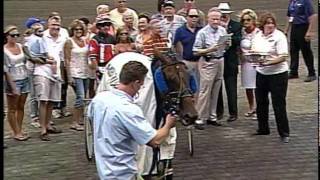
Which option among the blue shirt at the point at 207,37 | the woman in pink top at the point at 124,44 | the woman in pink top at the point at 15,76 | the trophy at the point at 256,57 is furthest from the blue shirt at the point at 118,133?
the blue shirt at the point at 207,37

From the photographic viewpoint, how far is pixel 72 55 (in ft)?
30.2

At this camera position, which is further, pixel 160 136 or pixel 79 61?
pixel 79 61

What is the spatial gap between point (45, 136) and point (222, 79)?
250 centimetres

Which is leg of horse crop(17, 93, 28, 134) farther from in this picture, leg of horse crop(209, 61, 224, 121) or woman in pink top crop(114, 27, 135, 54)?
leg of horse crop(209, 61, 224, 121)

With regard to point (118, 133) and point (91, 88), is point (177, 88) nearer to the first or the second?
point (118, 133)

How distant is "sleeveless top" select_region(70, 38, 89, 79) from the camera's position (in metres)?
9.13

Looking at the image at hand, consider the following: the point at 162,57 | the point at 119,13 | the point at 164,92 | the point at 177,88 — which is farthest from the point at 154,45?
the point at 119,13

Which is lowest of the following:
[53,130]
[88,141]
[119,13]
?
[53,130]

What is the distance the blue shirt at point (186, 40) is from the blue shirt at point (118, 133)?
14.4ft

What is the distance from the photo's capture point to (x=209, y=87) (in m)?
9.33

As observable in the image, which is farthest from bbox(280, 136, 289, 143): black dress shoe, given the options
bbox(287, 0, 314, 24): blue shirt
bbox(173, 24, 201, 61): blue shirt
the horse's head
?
bbox(287, 0, 314, 24): blue shirt

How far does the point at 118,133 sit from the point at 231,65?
4.84 meters

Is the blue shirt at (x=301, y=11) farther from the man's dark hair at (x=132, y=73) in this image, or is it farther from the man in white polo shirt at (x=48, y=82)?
the man's dark hair at (x=132, y=73)

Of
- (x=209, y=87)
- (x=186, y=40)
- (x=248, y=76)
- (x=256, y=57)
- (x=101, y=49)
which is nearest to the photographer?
(x=101, y=49)
